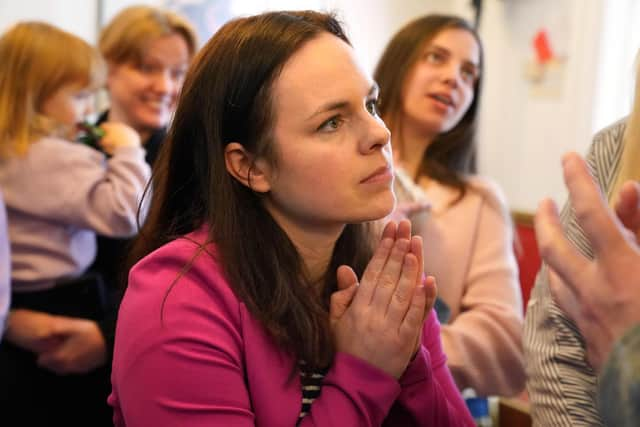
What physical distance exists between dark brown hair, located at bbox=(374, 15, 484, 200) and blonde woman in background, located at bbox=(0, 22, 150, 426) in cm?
68

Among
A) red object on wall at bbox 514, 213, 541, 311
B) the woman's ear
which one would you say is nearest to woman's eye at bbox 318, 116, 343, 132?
the woman's ear

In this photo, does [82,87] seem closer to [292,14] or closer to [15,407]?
[15,407]

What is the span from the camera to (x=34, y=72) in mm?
1645

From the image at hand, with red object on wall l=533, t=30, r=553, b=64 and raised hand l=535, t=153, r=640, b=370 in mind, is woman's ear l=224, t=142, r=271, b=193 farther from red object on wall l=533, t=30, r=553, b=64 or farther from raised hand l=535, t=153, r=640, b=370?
red object on wall l=533, t=30, r=553, b=64

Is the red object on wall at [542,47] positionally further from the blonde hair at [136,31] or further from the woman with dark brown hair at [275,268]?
the woman with dark brown hair at [275,268]

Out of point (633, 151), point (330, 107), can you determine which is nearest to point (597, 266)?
point (633, 151)

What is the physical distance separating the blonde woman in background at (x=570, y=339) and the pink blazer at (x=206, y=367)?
18cm

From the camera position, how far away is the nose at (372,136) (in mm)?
955

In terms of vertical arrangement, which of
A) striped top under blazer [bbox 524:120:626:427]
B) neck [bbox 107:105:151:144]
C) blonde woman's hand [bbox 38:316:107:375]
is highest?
striped top under blazer [bbox 524:120:626:427]

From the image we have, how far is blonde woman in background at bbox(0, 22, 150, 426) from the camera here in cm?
153

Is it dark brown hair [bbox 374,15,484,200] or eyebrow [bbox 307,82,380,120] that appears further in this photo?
dark brown hair [bbox 374,15,484,200]

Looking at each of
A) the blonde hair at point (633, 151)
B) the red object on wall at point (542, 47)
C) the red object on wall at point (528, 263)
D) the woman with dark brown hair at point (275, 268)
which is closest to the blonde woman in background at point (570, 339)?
the blonde hair at point (633, 151)

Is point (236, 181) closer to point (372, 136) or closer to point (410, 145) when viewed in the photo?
point (372, 136)

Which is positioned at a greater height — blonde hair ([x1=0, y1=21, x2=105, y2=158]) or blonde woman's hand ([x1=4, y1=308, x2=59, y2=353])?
blonde hair ([x1=0, y1=21, x2=105, y2=158])
